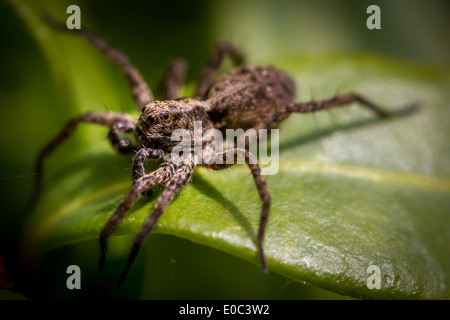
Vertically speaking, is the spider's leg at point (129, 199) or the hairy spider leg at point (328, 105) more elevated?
the hairy spider leg at point (328, 105)

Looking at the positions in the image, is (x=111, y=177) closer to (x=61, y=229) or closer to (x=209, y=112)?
(x=61, y=229)

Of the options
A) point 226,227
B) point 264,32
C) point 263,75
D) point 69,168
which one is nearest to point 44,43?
point 69,168

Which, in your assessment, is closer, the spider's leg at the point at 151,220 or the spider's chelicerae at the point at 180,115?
the spider's leg at the point at 151,220

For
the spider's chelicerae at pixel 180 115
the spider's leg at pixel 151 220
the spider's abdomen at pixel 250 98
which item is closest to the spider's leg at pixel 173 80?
the spider's chelicerae at pixel 180 115

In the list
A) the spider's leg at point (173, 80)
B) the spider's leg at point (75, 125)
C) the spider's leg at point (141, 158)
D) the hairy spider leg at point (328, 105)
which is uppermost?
the spider's leg at point (173, 80)

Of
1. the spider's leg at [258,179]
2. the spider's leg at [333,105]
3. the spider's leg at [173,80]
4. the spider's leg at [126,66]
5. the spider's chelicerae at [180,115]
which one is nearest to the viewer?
the spider's leg at [258,179]

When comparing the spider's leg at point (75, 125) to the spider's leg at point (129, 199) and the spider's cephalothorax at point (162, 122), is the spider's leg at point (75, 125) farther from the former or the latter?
the spider's leg at point (129, 199)
